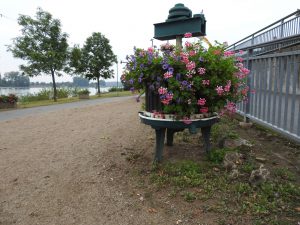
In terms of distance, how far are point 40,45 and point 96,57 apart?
750cm

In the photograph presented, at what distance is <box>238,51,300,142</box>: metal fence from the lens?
11.4 feet

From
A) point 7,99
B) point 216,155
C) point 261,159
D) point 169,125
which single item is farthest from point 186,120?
point 7,99

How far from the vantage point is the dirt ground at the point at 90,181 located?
236cm

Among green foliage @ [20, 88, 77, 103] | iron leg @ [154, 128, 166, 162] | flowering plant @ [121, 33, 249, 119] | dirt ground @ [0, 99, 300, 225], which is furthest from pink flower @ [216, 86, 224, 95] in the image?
green foliage @ [20, 88, 77, 103]

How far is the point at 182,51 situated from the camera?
300cm

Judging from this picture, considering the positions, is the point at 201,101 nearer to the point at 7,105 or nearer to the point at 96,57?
the point at 7,105

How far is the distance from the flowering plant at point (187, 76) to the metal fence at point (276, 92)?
977 millimetres

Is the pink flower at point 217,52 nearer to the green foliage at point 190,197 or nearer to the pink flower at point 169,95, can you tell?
the pink flower at point 169,95

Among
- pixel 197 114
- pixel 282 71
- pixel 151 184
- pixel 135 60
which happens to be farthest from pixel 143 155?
pixel 282 71

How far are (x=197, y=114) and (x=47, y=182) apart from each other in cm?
198

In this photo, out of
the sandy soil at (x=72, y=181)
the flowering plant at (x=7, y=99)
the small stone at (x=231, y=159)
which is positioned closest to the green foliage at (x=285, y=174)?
the small stone at (x=231, y=159)

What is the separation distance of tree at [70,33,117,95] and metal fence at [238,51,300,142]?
70.3 ft

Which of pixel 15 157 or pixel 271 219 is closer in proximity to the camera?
pixel 271 219

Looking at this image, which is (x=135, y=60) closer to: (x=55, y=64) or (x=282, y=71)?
(x=282, y=71)
